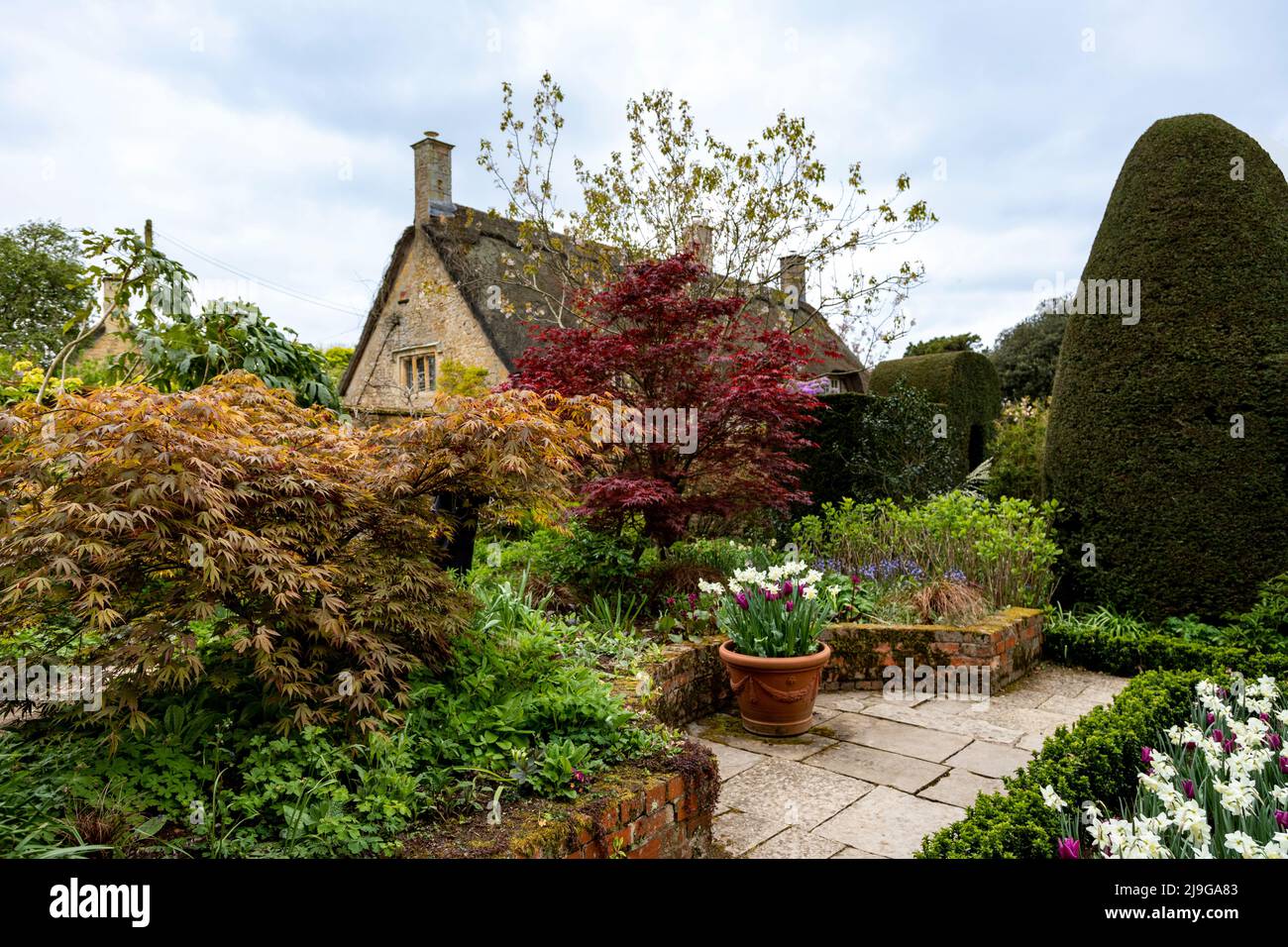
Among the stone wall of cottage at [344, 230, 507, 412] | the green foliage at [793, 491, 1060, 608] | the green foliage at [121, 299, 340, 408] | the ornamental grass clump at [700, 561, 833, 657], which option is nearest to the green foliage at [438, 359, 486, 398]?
the stone wall of cottage at [344, 230, 507, 412]

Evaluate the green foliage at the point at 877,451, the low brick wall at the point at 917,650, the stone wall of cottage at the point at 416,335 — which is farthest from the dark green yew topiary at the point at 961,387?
the stone wall of cottage at the point at 416,335

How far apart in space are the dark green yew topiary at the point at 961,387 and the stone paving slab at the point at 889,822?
1023 cm

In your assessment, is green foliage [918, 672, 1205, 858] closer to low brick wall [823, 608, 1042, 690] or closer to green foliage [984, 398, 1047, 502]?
low brick wall [823, 608, 1042, 690]

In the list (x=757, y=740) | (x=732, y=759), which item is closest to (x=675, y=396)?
(x=757, y=740)

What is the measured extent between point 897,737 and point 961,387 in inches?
420

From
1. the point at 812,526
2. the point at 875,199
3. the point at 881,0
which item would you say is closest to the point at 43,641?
the point at 812,526

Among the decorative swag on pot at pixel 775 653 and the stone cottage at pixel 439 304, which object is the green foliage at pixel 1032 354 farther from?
the decorative swag on pot at pixel 775 653

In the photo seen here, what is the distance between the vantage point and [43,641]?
4.52 meters

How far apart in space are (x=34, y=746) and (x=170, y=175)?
5723mm

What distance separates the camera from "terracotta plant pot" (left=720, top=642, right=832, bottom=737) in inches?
183

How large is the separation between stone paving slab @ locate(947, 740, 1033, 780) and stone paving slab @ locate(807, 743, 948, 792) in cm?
17

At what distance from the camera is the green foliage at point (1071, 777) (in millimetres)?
2596

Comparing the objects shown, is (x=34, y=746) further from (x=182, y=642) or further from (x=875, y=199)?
(x=875, y=199)
